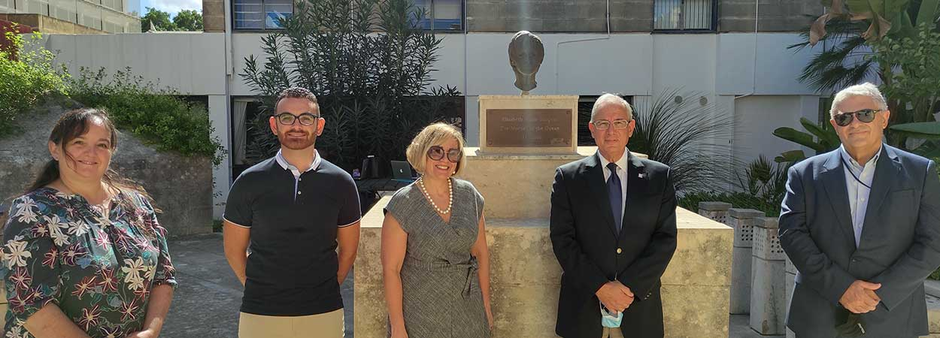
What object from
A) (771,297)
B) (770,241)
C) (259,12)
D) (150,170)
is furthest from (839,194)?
(259,12)

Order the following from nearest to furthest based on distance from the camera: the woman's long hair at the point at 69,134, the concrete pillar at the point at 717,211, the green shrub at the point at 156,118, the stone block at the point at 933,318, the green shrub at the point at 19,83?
the woman's long hair at the point at 69,134 < the stone block at the point at 933,318 < the concrete pillar at the point at 717,211 < the green shrub at the point at 19,83 < the green shrub at the point at 156,118

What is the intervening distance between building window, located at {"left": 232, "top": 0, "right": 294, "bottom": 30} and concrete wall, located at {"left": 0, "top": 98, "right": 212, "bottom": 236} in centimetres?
311

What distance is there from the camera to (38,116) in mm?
9523

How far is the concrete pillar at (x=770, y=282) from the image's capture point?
5.24 metres

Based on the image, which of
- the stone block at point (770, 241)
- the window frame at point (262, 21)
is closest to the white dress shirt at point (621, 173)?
the stone block at point (770, 241)

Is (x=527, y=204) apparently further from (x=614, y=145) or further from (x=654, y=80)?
(x=654, y=80)

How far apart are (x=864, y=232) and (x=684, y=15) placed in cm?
984

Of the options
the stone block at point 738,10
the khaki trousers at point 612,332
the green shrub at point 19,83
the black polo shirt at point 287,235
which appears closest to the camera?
the black polo shirt at point 287,235

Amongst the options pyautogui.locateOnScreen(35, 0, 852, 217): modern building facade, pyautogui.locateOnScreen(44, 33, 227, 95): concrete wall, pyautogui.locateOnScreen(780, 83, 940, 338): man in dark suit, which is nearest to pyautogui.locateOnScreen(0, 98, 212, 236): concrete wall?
pyautogui.locateOnScreen(35, 0, 852, 217): modern building facade

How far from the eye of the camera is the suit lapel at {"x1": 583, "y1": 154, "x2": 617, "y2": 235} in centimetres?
301

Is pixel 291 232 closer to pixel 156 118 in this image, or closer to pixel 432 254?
pixel 432 254

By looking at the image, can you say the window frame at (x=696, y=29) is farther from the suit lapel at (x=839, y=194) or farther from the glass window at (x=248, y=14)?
the suit lapel at (x=839, y=194)

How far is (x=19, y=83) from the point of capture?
9195 millimetres

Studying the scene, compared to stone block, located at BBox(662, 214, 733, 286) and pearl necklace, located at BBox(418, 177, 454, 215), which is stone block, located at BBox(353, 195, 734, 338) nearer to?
stone block, located at BBox(662, 214, 733, 286)
